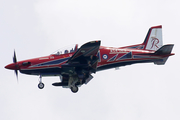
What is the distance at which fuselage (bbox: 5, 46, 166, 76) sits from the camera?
27172 millimetres

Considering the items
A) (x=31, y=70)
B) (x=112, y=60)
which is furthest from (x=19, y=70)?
(x=112, y=60)

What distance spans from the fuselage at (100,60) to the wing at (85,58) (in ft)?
3.11

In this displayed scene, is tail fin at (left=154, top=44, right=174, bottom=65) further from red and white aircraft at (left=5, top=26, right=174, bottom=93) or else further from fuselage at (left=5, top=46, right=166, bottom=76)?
fuselage at (left=5, top=46, right=166, bottom=76)

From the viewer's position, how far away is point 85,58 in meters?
26.4

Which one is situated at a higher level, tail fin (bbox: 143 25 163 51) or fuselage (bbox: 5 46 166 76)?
tail fin (bbox: 143 25 163 51)

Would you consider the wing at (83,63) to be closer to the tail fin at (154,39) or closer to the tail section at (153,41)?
the tail section at (153,41)

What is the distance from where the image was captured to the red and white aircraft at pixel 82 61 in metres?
26.4

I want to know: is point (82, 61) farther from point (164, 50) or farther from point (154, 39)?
point (154, 39)

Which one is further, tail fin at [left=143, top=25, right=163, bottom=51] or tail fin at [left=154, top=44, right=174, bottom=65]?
tail fin at [left=143, top=25, right=163, bottom=51]

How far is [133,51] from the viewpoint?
94.5 feet

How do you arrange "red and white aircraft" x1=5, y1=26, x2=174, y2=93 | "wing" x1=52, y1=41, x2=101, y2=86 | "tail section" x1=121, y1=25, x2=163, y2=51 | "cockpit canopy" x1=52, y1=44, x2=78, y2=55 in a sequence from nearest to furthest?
→ 1. "wing" x1=52, y1=41, x2=101, y2=86
2. "red and white aircraft" x1=5, y1=26, x2=174, y2=93
3. "cockpit canopy" x1=52, y1=44, x2=78, y2=55
4. "tail section" x1=121, y1=25, x2=163, y2=51

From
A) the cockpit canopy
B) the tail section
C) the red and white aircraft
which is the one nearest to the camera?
the red and white aircraft

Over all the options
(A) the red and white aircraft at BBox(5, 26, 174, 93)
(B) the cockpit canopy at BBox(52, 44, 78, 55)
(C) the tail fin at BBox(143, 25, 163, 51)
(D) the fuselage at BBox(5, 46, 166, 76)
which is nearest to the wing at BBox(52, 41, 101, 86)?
(A) the red and white aircraft at BBox(5, 26, 174, 93)

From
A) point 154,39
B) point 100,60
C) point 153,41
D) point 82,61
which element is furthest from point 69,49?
point 154,39
